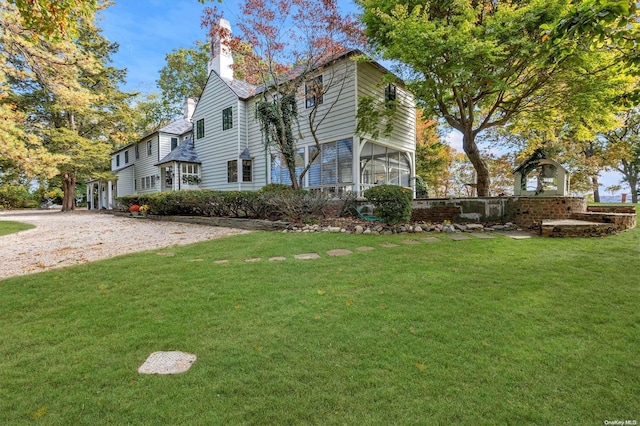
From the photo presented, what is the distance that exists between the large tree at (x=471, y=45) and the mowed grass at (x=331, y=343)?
6.25 m

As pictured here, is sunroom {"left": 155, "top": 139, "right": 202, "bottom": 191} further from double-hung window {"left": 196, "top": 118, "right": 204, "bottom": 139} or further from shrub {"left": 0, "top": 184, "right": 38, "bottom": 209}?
shrub {"left": 0, "top": 184, "right": 38, "bottom": 209}

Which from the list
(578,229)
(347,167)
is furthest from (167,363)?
(347,167)

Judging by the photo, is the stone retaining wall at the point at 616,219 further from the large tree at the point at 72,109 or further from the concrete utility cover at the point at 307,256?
the large tree at the point at 72,109

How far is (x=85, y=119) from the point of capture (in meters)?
Answer: 20.8

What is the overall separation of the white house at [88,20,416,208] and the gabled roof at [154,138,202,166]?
0.05 metres

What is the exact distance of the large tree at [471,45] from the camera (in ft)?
25.8

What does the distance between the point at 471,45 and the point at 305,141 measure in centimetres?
669

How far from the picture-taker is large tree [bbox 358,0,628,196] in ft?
25.8

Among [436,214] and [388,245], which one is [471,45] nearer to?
[436,214]

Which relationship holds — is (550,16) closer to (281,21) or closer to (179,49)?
(281,21)

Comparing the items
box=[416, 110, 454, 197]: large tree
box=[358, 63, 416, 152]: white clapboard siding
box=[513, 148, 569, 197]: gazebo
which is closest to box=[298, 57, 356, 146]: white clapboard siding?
box=[358, 63, 416, 152]: white clapboard siding

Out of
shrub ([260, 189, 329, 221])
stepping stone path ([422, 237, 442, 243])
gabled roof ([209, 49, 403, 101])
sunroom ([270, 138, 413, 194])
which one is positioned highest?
gabled roof ([209, 49, 403, 101])

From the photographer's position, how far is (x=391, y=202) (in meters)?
7.46

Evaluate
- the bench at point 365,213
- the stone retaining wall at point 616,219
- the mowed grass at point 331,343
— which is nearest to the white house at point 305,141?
the bench at point 365,213
